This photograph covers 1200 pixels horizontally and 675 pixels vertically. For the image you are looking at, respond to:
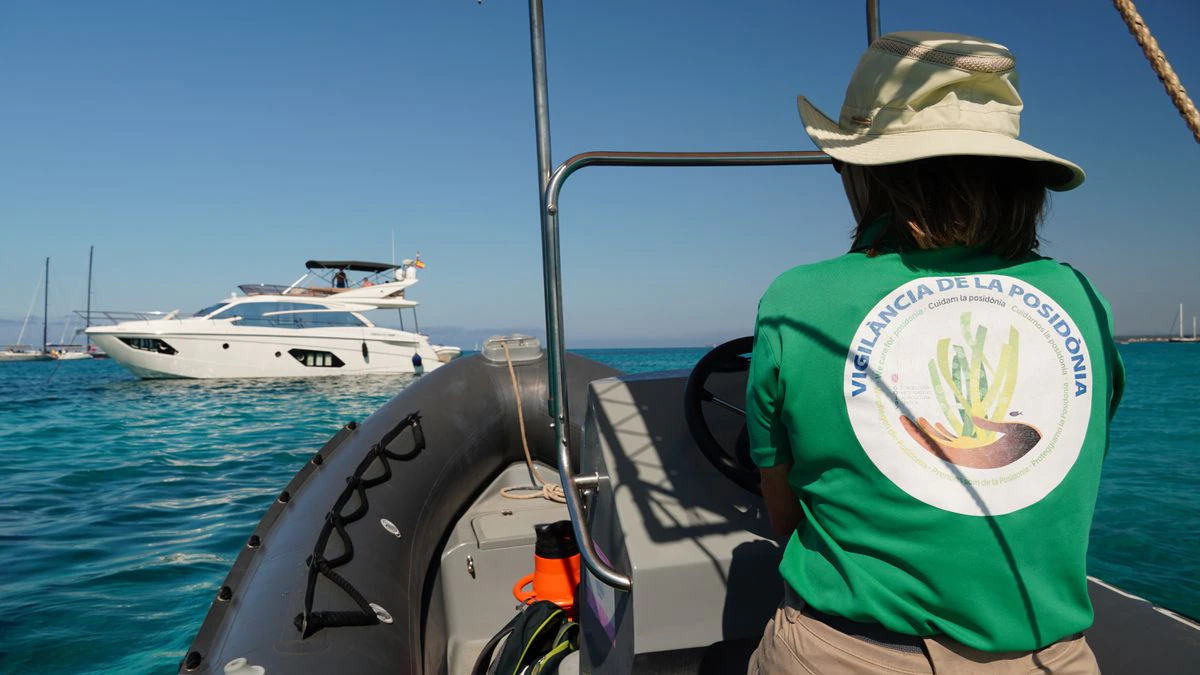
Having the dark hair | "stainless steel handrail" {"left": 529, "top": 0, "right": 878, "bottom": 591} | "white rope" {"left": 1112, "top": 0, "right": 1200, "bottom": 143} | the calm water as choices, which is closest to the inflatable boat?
"stainless steel handrail" {"left": 529, "top": 0, "right": 878, "bottom": 591}

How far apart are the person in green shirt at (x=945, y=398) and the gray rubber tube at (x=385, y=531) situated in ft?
4.41

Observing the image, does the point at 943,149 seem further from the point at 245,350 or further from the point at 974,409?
the point at 245,350

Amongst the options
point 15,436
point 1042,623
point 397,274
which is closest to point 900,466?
point 1042,623

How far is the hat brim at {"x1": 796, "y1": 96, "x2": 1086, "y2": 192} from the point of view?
735 mm

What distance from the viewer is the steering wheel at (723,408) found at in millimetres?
1206

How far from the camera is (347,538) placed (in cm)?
221

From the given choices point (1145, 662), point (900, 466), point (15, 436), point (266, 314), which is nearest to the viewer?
point (900, 466)

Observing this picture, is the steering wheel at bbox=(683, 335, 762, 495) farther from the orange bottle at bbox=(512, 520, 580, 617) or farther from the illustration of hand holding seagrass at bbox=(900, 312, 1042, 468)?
the orange bottle at bbox=(512, 520, 580, 617)

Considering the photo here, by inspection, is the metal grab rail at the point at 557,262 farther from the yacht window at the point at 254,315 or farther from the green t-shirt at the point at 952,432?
the yacht window at the point at 254,315

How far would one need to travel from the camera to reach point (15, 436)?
9.66 m

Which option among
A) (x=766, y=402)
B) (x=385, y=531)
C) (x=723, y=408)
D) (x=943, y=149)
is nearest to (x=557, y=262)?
(x=723, y=408)

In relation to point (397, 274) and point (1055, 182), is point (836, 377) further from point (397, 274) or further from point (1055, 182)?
point (397, 274)

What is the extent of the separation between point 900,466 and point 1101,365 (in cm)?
25

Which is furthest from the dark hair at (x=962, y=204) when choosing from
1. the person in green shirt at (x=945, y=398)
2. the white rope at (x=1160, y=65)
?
the white rope at (x=1160, y=65)
